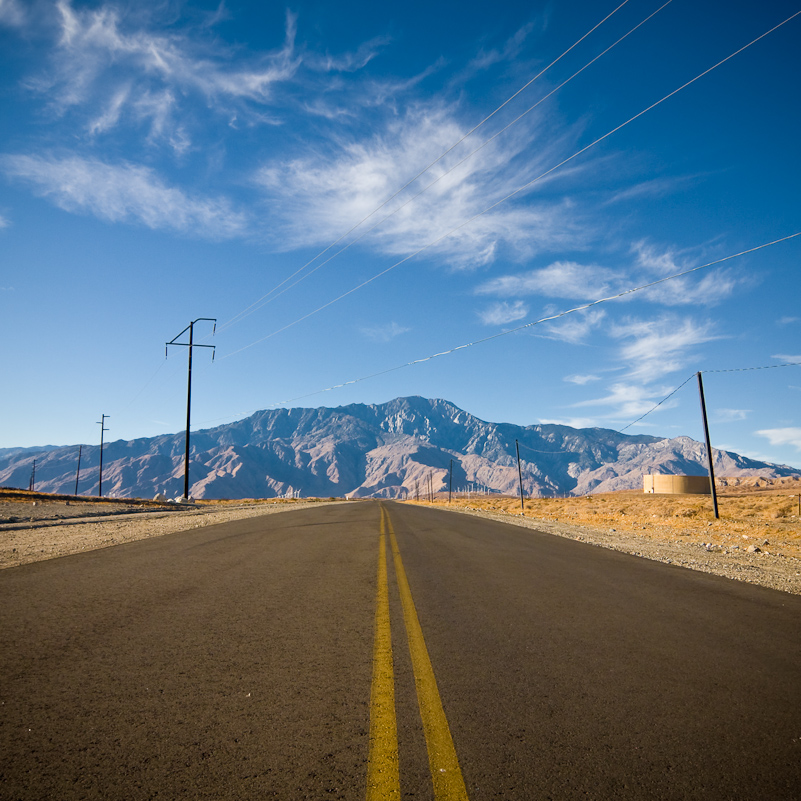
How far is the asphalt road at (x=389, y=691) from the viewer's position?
7.81 feet

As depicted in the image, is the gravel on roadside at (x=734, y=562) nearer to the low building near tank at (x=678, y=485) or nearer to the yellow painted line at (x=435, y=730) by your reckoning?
the yellow painted line at (x=435, y=730)

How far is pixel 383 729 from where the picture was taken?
2.82 meters

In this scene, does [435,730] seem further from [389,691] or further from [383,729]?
[389,691]

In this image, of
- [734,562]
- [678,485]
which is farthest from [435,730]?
[678,485]

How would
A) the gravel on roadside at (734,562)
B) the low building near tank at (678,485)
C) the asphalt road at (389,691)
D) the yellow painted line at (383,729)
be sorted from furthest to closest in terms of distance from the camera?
the low building near tank at (678,485) < the gravel on roadside at (734,562) < the asphalt road at (389,691) < the yellow painted line at (383,729)

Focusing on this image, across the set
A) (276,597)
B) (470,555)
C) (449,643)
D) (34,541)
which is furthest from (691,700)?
(34,541)

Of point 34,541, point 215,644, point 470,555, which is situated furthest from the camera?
point 34,541

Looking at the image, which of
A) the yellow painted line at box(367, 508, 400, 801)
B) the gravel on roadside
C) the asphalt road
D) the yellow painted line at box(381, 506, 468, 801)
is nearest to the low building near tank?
the gravel on roadside

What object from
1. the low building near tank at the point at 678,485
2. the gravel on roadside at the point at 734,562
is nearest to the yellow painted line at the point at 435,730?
the gravel on roadside at the point at 734,562

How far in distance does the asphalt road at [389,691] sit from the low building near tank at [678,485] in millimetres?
99423

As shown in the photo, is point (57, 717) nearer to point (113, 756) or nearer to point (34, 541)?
point (113, 756)

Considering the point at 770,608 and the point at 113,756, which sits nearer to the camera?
the point at 113,756

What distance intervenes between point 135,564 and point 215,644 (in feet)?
16.2

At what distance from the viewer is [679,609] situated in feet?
19.9
